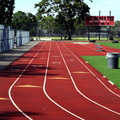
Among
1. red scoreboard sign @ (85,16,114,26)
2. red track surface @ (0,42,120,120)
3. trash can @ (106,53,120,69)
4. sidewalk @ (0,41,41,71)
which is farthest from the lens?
A: red scoreboard sign @ (85,16,114,26)

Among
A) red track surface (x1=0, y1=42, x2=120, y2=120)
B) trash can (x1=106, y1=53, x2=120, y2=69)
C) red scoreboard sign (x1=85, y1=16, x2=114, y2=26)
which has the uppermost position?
red scoreboard sign (x1=85, y1=16, x2=114, y2=26)

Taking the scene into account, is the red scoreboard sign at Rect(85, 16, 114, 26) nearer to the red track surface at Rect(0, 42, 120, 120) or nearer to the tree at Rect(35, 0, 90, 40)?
the tree at Rect(35, 0, 90, 40)

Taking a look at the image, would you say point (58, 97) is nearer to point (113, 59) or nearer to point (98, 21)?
point (113, 59)

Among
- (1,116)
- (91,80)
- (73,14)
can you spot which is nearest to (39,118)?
(1,116)

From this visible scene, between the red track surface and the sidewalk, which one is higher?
the red track surface

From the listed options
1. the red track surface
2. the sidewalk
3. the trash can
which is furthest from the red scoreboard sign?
the red track surface

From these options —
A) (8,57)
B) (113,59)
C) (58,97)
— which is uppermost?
(113,59)

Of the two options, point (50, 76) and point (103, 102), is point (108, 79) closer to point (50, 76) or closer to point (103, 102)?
point (50, 76)

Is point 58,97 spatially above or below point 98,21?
below

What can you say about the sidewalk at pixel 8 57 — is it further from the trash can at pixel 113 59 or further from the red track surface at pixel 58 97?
the trash can at pixel 113 59

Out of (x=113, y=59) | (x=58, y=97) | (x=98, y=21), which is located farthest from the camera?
(x=98, y=21)

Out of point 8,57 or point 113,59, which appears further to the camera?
point 8,57

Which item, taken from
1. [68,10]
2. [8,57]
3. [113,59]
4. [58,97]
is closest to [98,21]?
[68,10]

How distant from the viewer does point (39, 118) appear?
11.3 meters
